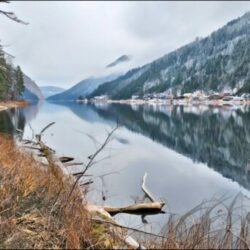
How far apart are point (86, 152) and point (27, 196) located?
1629 centimetres

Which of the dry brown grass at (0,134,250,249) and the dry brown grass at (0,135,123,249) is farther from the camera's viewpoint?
the dry brown grass at (0,135,123,249)

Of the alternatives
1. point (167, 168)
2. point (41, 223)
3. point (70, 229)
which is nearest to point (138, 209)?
point (41, 223)

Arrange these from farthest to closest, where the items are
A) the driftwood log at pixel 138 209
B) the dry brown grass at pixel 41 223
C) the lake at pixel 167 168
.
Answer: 1. the lake at pixel 167 168
2. the driftwood log at pixel 138 209
3. the dry brown grass at pixel 41 223

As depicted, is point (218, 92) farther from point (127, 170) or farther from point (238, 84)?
point (127, 170)

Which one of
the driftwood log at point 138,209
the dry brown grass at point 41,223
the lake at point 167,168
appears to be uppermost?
the dry brown grass at point 41,223

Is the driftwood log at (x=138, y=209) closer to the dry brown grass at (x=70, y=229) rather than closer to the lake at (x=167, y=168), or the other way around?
the lake at (x=167, y=168)

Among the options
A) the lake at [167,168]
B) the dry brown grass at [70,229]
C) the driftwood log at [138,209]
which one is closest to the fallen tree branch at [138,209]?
the driftwood log at [138,209]

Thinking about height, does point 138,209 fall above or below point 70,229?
below

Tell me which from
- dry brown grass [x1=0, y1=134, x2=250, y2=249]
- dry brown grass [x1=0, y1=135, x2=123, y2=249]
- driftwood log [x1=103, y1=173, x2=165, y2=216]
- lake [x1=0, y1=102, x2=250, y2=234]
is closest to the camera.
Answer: dry brown grass [x1=0, y1=134, x2=250, y2=249]

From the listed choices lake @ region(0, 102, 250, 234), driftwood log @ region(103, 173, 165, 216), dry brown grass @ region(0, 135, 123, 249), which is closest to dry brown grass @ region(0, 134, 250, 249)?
dry brown grass @ region(0, 135, 123, 249)

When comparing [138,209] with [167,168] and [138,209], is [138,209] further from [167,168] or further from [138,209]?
[167,168]

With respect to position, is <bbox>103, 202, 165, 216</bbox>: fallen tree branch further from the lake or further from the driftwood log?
the lake

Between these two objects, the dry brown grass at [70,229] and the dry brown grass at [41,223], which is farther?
the dry brown grass at [41,223]

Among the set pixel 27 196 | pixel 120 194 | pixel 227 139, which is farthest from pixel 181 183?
pixel 227 139
